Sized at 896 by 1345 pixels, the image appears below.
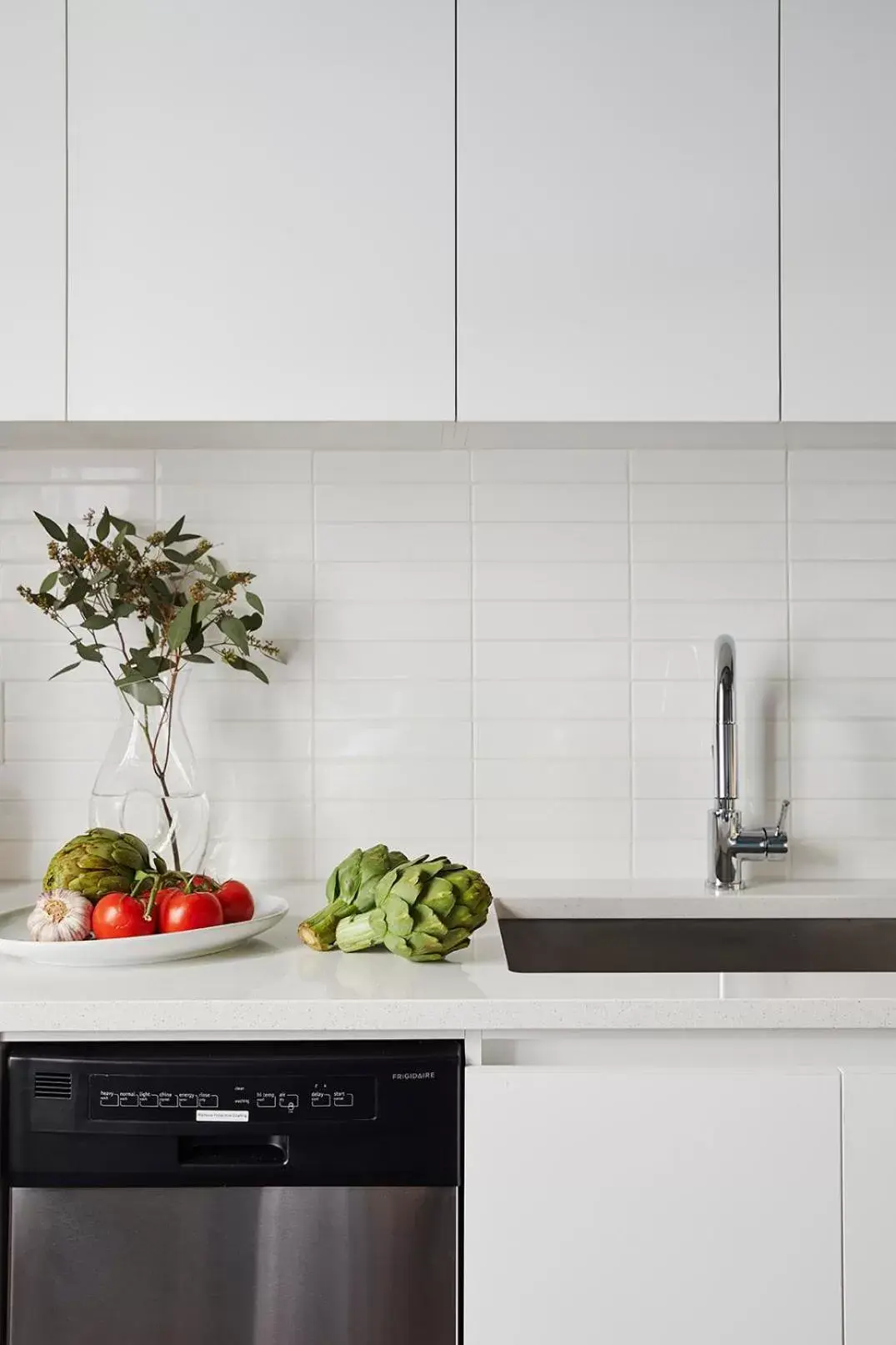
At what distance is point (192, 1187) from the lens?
1205 millimetres

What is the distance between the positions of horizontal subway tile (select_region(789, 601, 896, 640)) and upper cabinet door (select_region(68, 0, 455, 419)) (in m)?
0.79

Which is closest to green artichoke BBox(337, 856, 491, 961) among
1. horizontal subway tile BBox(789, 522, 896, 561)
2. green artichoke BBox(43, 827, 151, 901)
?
green artichoke BBox(43, 827, 151, 901)

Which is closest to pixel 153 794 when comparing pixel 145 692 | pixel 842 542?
pixel 145 692

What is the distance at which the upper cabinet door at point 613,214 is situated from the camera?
154cm

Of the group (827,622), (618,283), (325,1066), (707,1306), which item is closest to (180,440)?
(618,283)

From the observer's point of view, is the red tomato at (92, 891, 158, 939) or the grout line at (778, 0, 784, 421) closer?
the red tomato at (92, 891, 158, 939)

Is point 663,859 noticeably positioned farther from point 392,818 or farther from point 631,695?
point 392,818

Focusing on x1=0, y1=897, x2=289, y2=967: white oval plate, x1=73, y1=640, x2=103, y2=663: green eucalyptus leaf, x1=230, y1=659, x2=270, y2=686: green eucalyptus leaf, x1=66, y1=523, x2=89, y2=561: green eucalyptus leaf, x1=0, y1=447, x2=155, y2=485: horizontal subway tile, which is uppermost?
x1=0, y1=447, x2=155, y2=485: horizontal subway tile

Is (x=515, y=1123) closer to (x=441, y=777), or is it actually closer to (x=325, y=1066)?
(x=325, y=1066)

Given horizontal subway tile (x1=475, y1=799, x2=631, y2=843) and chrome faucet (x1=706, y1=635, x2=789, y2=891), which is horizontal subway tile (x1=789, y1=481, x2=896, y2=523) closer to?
chrome faucet (x1=706, y1=635, x2=789, y2=891)

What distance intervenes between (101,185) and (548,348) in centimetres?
68

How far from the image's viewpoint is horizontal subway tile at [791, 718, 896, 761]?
74.4 inches

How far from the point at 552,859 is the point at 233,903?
65 cm

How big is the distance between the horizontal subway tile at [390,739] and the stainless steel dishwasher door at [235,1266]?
0.82 m
